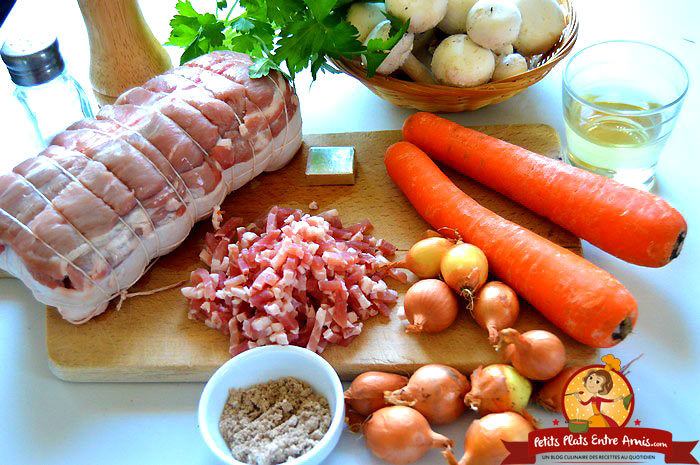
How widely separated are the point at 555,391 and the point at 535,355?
67 millimetres

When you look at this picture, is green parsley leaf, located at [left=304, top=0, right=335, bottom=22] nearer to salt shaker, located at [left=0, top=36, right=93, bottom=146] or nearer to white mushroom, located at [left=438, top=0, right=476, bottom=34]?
white mushroom, located at [left=438, top=0, right=476, bottom=34]

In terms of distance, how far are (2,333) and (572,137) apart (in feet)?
4.10

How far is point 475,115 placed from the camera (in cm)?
167

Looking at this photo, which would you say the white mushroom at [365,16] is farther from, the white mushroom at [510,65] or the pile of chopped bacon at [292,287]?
the pile of chopped bacon at [292,287]

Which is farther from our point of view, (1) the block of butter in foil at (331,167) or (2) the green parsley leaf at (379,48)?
(1) the block of butter in foil at (331,167)

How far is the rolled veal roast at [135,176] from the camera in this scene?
3.88ft

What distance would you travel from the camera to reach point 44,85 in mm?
1441

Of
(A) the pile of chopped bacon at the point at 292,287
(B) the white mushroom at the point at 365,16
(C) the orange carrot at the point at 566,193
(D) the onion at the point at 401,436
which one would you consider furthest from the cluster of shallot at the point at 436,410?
(B) the white mushroom at the point at 365,16

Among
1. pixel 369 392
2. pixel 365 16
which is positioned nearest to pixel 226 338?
pixel 369 392

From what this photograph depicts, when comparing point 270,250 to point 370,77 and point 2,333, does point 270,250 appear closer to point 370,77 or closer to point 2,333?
point 370,77

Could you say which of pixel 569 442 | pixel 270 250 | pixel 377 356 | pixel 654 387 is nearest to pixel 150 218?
pixel 270 250

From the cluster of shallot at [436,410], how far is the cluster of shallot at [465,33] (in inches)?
27.0

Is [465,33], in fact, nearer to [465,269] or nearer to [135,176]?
[465,269]

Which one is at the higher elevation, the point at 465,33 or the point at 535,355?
the point at 465,33
